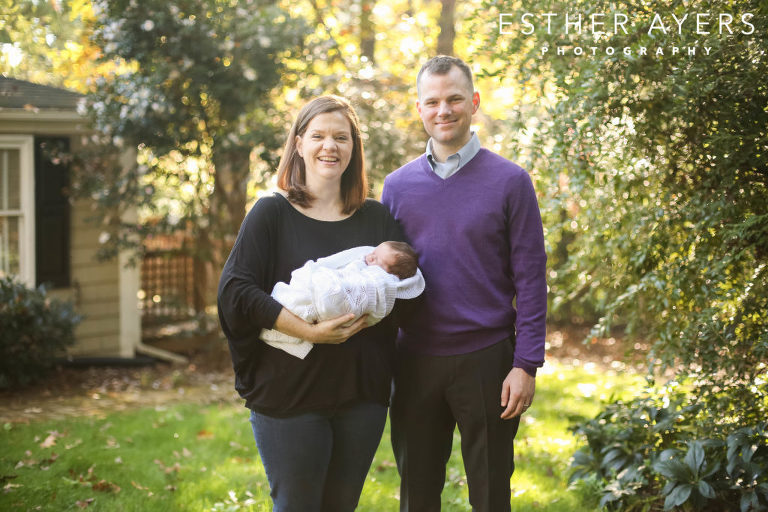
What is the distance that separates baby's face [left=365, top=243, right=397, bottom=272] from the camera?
94.0 inches

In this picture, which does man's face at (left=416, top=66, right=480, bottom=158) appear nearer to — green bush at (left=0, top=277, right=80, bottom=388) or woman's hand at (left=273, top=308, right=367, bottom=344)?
woman's hand at (left=273, top=308, right=367, bottom=344)

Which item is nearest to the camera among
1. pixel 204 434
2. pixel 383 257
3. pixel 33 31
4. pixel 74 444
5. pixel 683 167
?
pixel 383 257

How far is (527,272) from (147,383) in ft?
18.0

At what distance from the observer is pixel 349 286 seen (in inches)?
89.7

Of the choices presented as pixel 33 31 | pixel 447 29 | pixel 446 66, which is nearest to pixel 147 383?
pixel 33 31

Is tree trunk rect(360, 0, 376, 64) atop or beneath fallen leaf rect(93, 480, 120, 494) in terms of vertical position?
atop

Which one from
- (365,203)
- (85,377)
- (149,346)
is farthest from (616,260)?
(149,346)

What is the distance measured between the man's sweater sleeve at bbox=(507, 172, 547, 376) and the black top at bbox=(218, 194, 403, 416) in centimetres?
52

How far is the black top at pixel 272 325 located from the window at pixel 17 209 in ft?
18.8

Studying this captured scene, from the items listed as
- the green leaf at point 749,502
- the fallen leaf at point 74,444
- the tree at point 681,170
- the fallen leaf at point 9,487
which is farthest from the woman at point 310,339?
the fallen leaf at point 74,444

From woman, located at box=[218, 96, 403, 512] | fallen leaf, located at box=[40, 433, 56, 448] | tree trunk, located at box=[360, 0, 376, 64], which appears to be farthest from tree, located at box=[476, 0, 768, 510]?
tree trunk, located at box=[360, 0, 376, 64]

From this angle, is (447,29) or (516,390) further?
(447,29)

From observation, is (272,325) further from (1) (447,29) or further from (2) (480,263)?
(1) (447,29)

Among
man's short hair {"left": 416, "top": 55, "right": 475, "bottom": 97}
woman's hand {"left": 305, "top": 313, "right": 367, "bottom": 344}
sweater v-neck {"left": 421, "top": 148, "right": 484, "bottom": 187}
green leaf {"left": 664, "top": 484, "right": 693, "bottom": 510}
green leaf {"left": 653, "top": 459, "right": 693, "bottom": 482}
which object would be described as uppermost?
man's short hair {"left": 416, "top": 55, "right": 475, "bottom": 97}
